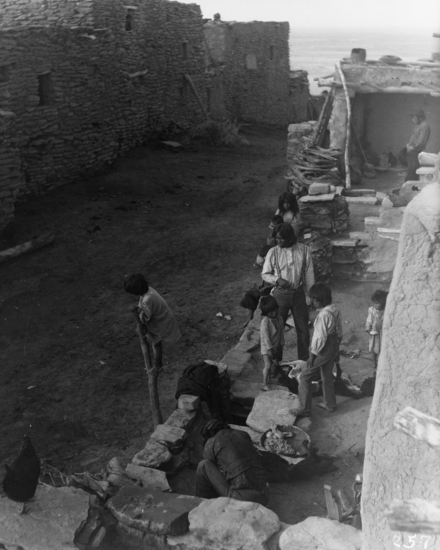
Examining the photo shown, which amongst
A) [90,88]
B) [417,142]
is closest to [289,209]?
[417,142]

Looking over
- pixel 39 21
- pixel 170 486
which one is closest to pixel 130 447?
pixel 170 486

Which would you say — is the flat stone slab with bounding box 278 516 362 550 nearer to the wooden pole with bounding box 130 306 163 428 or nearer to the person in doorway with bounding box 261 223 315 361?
the wooden pole with bounding box 130 306 163 428

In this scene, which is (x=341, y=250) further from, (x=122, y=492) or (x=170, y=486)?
(x=122, y=492)

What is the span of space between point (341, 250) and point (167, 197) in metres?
6.68

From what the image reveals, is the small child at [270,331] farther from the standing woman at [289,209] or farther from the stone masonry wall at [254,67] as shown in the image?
the stone masonry wall at [254,67]

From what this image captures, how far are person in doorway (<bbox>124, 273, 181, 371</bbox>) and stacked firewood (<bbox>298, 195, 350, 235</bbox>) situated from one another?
398 cm

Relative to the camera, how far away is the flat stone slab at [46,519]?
16.2 feet

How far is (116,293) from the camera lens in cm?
1152

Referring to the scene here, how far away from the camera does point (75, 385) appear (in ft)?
28.9

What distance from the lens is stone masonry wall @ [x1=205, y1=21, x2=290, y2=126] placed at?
1001 inches

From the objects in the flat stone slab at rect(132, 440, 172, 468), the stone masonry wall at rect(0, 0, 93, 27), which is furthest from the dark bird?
the stone masonry wall at rect(0, 0, 93, 27)

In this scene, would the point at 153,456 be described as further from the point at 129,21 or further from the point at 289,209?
the point at 129,21

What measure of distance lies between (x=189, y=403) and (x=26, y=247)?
6.67m

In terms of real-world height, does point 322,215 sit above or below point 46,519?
above
